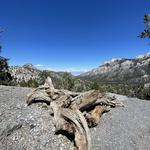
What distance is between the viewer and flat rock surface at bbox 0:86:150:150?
39.3 ft

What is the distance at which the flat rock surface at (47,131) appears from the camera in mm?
11974

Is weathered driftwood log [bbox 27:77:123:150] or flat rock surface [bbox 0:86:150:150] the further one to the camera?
weathered driftwood log [bbox 27:77:123:150]

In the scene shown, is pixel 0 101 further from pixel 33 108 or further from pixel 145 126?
pixel 145 126

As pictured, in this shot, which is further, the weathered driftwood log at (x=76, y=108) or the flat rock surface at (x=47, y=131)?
the weathered driftwood log at (x=76, y=108)

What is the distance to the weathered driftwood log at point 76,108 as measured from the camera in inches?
487

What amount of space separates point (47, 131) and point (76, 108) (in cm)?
241

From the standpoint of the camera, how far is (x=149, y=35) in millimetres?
29516

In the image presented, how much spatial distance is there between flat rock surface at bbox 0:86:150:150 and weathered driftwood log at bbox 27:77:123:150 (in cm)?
58

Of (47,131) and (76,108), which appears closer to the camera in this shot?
(47,131)

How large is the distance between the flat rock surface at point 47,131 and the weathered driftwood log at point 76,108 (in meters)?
0.58

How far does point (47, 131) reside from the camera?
515 inches

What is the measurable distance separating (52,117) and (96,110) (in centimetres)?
439

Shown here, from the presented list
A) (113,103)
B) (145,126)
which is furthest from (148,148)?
(113,103)

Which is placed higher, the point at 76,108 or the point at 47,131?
the point at 76,108
